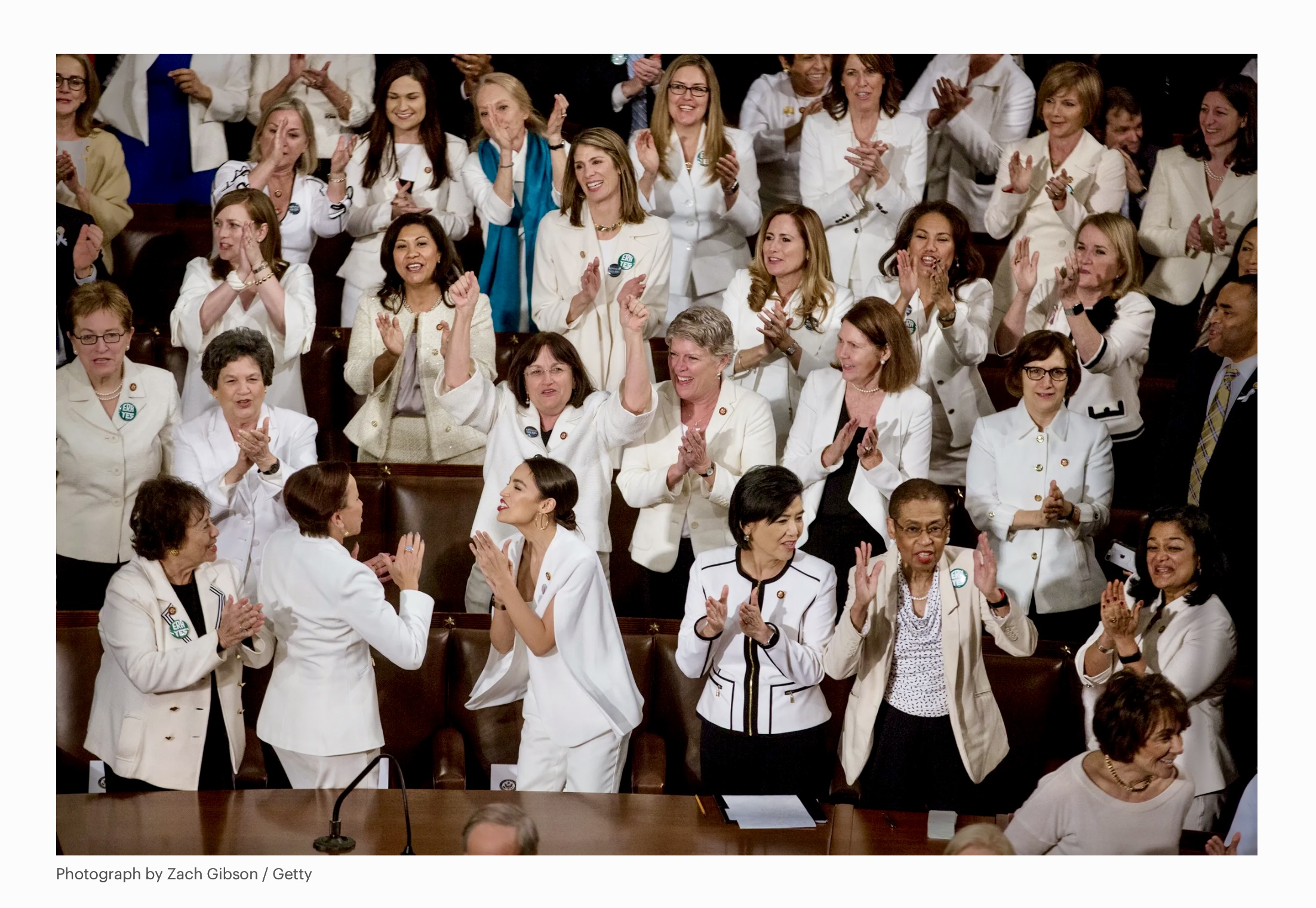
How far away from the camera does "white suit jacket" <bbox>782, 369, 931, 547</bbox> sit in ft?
16.1

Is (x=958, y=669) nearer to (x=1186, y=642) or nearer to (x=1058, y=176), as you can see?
(x=1186, y=642)

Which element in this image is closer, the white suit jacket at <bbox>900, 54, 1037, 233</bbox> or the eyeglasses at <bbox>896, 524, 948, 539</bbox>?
the eyeglasses at <bbox>896, 524, 948, 539</bbox>

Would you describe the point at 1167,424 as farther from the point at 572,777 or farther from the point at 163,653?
the point at 163,653

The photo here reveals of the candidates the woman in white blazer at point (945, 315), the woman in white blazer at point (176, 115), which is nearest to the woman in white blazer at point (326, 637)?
the woman in white blazer at point (176, 115)

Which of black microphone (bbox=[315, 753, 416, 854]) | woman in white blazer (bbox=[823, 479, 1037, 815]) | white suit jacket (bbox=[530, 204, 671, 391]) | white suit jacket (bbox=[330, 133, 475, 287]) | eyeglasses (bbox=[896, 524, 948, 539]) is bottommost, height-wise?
black microphone (bbox=[315, 753, 416, 854])

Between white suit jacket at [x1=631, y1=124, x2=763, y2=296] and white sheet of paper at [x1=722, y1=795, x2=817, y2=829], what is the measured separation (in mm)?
1568

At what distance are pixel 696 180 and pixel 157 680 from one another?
7.16 feet

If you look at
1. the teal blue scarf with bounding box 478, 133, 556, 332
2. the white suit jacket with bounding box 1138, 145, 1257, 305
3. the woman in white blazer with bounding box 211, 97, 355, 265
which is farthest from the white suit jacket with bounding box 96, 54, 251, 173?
the white suit jacket with bounding box 1138, 145, 1257, 305

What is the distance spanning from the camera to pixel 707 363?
4.92 m

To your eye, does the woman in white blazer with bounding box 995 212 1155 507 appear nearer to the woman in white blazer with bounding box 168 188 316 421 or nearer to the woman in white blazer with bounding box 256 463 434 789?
the woman in white blazer with bounding box 256 463 434 789

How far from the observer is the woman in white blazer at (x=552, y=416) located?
4.88m

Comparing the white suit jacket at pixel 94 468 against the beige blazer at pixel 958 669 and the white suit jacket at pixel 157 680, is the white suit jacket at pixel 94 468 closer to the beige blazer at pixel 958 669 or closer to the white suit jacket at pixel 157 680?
the white suit jacket at pixel 157 680

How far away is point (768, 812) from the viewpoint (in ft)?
15.0

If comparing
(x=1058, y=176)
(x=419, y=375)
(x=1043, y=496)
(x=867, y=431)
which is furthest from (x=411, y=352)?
(x=1058, y=176)
